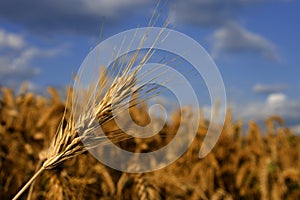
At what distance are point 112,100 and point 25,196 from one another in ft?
3.84

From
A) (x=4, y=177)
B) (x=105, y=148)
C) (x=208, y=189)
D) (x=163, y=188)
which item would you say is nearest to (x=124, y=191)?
(x=163, y=188)

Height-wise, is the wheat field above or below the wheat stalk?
above

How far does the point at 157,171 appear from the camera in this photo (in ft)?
16.8

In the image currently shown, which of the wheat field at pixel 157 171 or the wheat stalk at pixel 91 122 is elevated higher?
the wheat field at pixel 157 171

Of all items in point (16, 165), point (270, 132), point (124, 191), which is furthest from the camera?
point (270, 132)

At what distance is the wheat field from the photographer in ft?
10.8

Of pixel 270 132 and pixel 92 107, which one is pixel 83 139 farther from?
pixel 270 132

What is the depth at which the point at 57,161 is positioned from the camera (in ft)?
5.08

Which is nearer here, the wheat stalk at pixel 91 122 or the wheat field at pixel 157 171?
the wheat stalk at pixel 91 122

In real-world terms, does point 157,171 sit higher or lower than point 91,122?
higher

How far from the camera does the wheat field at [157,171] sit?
3.29 meters

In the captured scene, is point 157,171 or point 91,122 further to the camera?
point 157,171

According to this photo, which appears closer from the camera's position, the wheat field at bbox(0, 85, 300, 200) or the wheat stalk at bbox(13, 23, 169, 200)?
the wheat stalk at bbox(13, 23, 169, 200)

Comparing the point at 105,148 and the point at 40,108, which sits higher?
the point at 40,108
